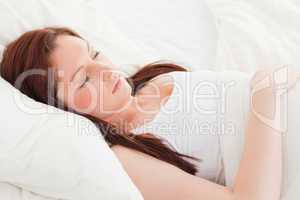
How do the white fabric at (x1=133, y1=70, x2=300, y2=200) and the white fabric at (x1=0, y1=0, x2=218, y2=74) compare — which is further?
the white fabric at (x1=0, y1=0, x2=218, y2=74)

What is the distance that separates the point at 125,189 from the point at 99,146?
114 mm

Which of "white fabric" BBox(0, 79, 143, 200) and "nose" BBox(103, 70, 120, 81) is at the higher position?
"nose" BBox(103, 70, 120, 81)

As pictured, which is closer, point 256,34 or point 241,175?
point 241,175

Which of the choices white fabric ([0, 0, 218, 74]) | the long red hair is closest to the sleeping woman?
the long red hair

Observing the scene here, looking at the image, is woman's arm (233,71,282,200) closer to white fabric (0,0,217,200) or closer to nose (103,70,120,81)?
white fabric (0,0,217,200)

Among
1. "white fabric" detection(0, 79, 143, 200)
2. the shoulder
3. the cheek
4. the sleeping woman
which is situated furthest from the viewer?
the shoulder

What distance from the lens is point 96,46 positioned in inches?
52.7

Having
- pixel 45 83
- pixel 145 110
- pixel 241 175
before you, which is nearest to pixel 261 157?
pixel 241 175

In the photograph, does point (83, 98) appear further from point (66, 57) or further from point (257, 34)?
point (257, 34)

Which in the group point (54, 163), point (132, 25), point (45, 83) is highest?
point (132, 25)

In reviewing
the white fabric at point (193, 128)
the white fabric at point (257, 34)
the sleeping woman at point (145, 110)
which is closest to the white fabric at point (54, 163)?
the sleeping woman at point (145, 110)

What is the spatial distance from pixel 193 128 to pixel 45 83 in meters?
0.40

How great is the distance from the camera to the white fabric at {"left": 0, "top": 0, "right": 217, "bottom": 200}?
0.91 metres

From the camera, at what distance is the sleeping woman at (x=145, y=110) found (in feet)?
3.32
